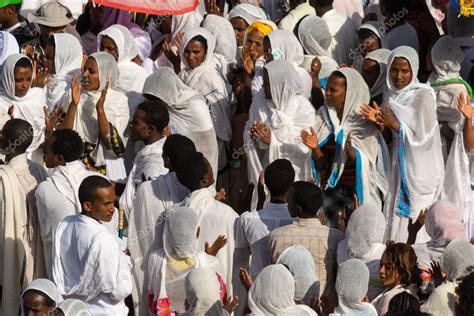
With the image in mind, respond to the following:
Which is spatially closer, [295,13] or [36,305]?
[36,305]

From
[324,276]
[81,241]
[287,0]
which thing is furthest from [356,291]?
[287,0]

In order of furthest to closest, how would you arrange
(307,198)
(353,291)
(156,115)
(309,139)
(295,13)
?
(295,13) → (309,139) → (156,115) → (307,198) → (353,291)

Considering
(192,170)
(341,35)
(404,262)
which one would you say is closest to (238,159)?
(341,35)

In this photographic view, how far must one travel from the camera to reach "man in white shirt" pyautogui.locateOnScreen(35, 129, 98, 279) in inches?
472

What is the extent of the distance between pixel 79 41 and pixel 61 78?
0.94 metres

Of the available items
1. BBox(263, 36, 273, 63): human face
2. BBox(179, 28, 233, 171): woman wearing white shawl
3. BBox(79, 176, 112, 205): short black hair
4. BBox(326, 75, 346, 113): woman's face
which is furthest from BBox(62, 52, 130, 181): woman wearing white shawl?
BBox(79, 176, 112, 205): short black hair

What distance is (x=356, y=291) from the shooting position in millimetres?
9867

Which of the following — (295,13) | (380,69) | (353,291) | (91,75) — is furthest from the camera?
(295,13)

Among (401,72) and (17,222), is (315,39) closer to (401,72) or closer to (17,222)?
(401,72)

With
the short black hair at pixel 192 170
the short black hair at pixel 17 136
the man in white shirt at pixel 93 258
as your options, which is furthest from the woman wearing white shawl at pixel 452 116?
the man in white shirt at pixel 93 258

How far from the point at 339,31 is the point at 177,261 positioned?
4919 millimetres

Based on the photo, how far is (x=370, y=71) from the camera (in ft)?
45.6

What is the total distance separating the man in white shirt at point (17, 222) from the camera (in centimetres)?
1227

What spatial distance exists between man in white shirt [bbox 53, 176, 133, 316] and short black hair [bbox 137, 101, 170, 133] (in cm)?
186
